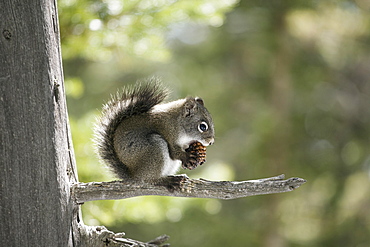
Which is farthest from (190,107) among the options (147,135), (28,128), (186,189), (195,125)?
(28,128)

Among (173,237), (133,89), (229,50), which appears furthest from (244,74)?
(133,89)

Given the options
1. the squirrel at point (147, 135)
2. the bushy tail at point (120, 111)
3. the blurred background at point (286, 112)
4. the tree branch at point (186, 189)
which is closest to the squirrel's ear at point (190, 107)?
the squirrel at point (147, 135)

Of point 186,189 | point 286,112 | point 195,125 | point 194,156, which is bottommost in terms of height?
point 186,189

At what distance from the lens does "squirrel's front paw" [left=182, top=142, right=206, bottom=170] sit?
58.0 inches

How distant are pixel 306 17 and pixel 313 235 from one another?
7.06ft

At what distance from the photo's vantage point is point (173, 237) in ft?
14.8

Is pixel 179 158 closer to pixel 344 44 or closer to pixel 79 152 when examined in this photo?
pixel 79 152

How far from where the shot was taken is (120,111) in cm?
153

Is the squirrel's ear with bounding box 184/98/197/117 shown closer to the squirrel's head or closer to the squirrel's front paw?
the squirrel's head

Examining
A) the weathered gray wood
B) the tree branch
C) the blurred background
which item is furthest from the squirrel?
the blurred background

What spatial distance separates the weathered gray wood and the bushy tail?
30 cm

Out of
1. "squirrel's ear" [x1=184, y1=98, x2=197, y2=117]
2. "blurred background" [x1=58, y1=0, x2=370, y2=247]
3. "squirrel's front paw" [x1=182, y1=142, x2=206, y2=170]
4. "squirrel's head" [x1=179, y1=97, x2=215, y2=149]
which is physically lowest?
"squirrel's front paw" [x1=182, y1=142, x2=206, y2=170]

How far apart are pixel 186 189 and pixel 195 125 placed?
0.45 m

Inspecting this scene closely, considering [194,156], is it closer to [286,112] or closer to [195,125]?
[195,125]
